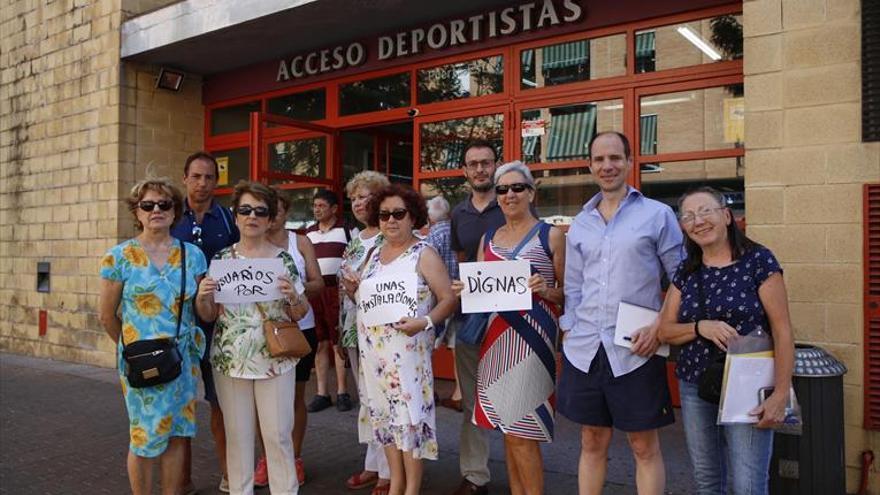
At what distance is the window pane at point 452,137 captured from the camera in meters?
→ 7.22

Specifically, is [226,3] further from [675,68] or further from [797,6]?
[797,6]

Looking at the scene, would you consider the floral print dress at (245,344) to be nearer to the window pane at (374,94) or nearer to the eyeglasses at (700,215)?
the eyeglasses at (700,215)

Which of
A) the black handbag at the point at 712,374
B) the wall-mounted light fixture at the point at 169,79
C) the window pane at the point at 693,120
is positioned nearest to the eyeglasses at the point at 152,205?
the black handbag at the point at 712,374

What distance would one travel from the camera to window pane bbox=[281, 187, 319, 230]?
8.81 m

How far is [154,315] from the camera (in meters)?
3.62

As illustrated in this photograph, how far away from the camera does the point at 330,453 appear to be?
5.22 meters

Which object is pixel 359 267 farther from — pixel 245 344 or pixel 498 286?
pixel 498 286

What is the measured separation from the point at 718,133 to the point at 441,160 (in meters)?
2.91

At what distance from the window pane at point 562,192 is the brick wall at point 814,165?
206 centimetres

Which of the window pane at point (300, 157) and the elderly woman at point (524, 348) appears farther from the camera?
the window pane at point (300, 157)

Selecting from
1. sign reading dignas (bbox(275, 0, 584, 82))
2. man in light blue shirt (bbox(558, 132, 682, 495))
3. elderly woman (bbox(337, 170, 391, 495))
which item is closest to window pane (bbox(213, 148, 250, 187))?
sign reading dignas (bbox(275, 0, 584, 82))

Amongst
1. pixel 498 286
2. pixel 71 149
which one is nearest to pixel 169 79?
pixel 71 149

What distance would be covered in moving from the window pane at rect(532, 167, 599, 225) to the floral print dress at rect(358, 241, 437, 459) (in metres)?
3.13

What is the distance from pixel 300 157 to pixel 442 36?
2559 millimetres
